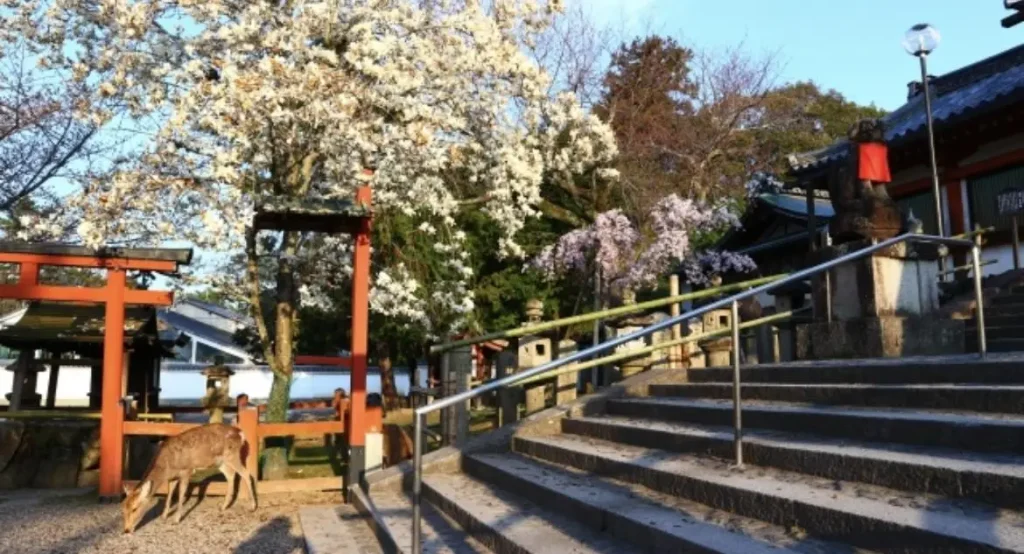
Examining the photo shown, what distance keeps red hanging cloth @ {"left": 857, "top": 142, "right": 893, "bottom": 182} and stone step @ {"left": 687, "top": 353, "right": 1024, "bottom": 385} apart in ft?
8.45

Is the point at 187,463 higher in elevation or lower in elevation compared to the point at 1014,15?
lower

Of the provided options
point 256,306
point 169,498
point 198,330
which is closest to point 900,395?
point 169,498

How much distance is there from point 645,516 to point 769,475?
0.81m

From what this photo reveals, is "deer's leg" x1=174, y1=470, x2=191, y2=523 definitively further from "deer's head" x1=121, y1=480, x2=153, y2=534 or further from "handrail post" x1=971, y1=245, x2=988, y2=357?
"handrail post" x1=971, y1=245, x2=988, y2=357

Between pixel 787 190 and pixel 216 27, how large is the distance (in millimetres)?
15755

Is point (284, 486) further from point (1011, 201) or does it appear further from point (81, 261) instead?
point (1011, 201)

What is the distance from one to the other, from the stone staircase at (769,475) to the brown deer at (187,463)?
1852 mm

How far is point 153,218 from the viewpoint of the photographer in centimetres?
1059

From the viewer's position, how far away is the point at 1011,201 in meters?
11.4

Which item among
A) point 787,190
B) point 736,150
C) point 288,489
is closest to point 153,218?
point 288,489

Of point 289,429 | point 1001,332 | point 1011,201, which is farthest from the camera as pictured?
point 1011,201

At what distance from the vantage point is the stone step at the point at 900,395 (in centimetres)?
428

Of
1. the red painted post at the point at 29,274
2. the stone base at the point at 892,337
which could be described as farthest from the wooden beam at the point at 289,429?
the stone base at the point at 892,337

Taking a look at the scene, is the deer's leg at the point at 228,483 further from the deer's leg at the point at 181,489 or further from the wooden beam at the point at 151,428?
the wooden beam at the point at 151,428
